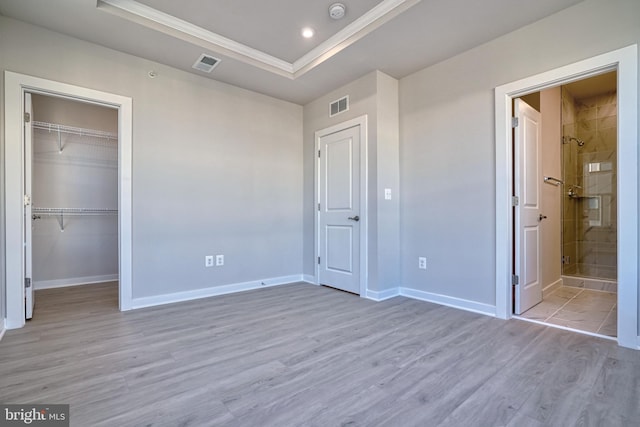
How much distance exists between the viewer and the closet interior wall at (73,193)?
4.04 meters

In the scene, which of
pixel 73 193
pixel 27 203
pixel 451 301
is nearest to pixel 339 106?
pixel 451 301

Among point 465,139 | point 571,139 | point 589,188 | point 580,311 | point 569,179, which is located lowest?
point 580,311

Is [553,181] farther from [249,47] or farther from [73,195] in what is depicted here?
[73,195]

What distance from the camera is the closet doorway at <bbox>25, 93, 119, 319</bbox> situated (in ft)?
13.2

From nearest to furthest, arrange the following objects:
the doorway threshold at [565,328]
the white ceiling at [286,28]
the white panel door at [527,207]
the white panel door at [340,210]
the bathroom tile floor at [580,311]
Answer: the doorway threshold at [565,328]
the white ceiling at [286,28]
the bathroom tile floor at [580,311]
the white panel door at [527,207]
the white panel door at [340,210]

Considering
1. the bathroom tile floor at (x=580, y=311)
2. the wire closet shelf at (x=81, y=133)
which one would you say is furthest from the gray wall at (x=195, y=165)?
the bathroom tile floor at (x=580, y=311)

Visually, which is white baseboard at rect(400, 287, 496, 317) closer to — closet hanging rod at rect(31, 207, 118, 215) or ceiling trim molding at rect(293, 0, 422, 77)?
ceiling trim molding at rect(293, 0, 422, 77)

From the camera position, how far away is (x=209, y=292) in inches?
141

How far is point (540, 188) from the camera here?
3.30 metres

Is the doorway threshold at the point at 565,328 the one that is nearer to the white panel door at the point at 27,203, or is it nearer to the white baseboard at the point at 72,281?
the white panel door at the point at 27,203

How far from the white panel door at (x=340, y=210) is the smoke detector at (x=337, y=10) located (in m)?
1.28

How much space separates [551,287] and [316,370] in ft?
11.3

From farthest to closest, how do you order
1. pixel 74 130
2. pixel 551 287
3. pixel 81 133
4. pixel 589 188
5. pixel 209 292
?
pixel 589 188, pixel 81 133, pixel 74 130, pixel 551 287, pixel 209 292

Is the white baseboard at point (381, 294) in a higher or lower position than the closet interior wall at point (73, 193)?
lower
